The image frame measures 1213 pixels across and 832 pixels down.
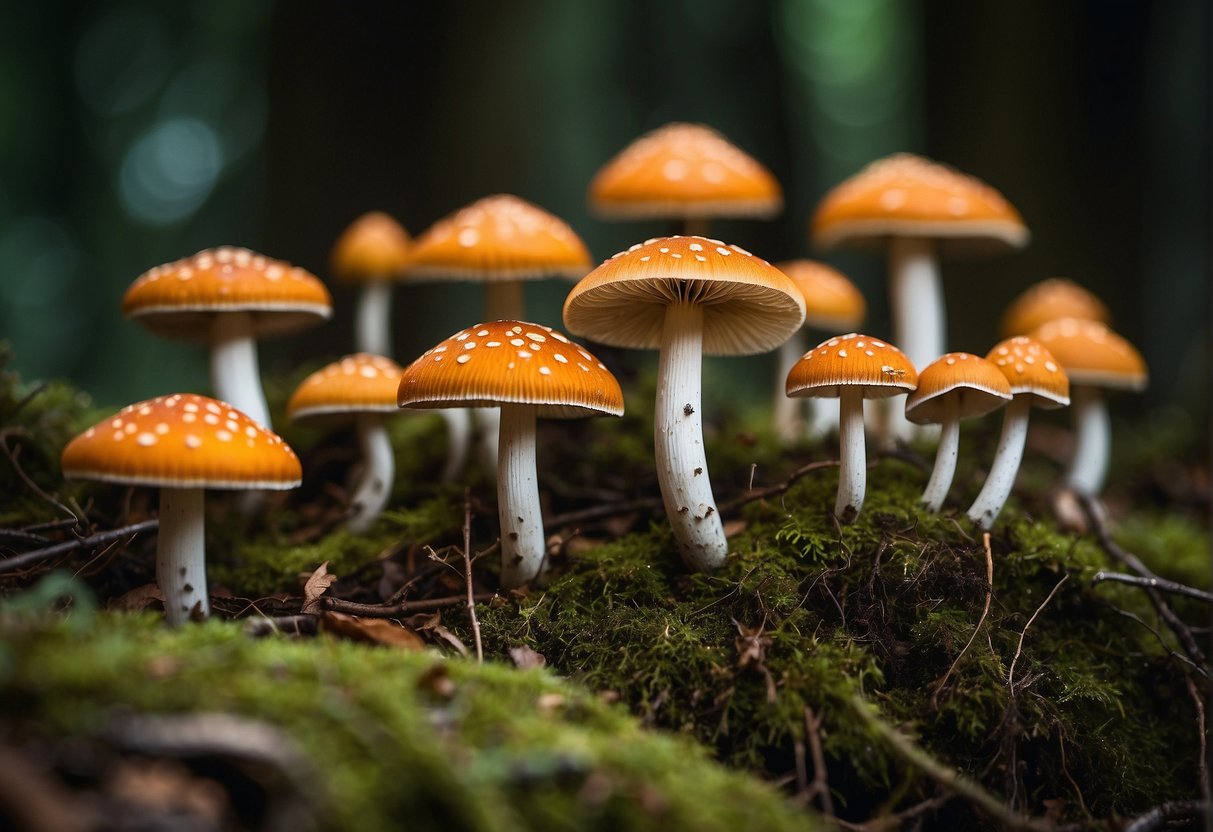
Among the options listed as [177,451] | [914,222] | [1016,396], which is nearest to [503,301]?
[177,451]

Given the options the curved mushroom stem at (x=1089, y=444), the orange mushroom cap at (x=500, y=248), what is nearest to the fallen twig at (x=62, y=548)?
the orange mushroom cap at (x=500, y=248)

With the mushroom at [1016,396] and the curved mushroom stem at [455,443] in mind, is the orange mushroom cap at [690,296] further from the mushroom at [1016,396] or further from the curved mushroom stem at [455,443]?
the curved mushroom stem at [455,443]

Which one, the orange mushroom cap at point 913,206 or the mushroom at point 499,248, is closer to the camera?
the mushroom at point 499,248

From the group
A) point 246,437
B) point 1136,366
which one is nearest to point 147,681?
point 246,437

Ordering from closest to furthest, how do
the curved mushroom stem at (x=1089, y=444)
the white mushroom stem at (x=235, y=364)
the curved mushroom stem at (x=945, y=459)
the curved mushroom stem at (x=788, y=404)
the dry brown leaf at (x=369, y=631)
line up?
the dry brown leaf at (x=369, y=631)
the curved mushroom stem at (x=945, y=459)
the white mushroom stem at (x=235, y=364)
the curved mushroom stem at (x=1089, y=444)
the curved mushroom stem at (x=788, y=404)

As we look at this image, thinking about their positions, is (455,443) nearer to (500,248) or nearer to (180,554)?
(500,248)
